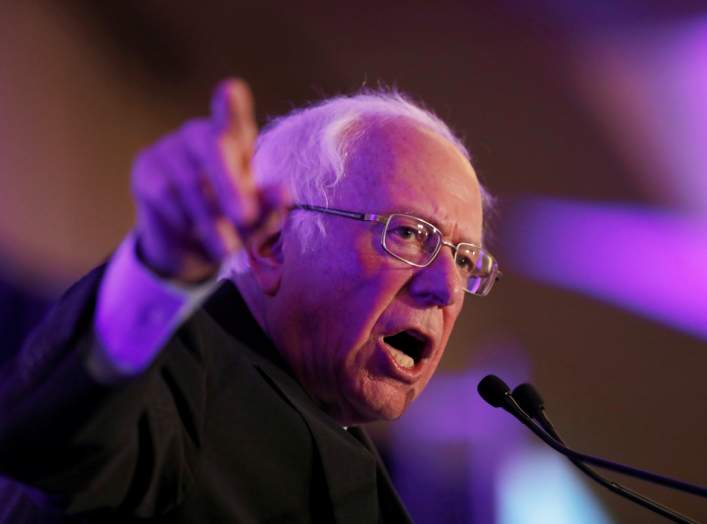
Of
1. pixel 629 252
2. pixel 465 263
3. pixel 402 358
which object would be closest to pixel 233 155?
pixel 402 358

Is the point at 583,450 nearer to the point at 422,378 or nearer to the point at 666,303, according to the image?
the point at 666,303

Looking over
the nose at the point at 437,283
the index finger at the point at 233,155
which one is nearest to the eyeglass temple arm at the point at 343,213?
the nose at the point at 437,283

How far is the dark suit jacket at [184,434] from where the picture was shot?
2.38 feet

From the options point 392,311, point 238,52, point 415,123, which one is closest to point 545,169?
point 238,52

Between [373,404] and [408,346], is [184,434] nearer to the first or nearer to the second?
[373,404]

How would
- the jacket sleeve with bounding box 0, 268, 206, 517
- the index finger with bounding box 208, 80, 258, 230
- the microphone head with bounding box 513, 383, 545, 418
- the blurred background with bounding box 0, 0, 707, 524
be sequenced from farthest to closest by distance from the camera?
1. the blurred background with bounding box 0, 0, 707, 524
2. the microphone head with bounding box 513, 383, 545, 418
3. the jacket sleeve with bounding box 0, 268, 206, 517
4. the index finger with bounding box 208, 80, 258, 230

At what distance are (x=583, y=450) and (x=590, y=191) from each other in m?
1.40

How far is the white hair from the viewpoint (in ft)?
5.02

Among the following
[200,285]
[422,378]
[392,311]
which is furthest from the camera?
[422,378]

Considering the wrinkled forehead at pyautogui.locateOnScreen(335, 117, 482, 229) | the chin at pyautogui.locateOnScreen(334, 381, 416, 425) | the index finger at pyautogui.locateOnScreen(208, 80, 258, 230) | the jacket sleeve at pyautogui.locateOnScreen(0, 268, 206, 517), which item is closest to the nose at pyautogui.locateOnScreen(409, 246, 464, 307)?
the wrinkled forehead at pyautogui.locateOnScreen(335, 117, 482, 229)

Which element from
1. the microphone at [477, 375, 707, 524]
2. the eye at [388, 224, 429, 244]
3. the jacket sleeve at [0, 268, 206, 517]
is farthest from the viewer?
the eye at [388, 224, 429, 244]

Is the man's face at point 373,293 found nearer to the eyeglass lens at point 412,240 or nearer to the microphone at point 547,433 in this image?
the eyeglass lens at point 412,240

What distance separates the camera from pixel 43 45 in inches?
88.4

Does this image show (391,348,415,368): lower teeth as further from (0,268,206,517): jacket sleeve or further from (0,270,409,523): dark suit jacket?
(0,268,206,517): jacket sleeve
